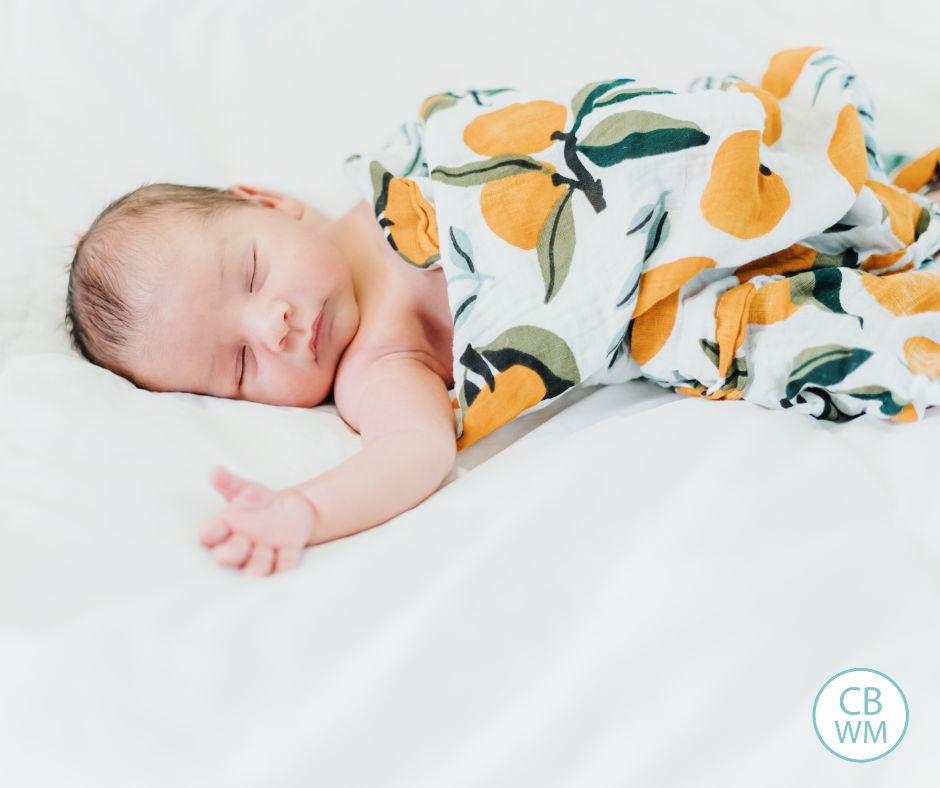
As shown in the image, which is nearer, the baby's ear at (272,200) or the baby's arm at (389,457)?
Result: the baby's arm at (389,457)

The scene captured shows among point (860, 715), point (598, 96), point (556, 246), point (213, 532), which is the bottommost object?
point (860, 715)

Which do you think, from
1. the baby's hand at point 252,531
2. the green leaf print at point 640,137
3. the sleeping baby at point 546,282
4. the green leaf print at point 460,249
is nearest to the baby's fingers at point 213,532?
the baby's hand at point 252,531

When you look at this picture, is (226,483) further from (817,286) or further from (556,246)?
(817,286)

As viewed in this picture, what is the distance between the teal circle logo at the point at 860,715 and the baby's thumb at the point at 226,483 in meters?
0.52

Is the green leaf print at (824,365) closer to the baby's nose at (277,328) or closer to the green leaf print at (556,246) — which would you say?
the green leaf print at (556,246)

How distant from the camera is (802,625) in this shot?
68cm

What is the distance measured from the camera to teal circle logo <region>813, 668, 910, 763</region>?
62 centimetres

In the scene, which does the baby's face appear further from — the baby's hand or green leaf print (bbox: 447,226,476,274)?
the baby's hand

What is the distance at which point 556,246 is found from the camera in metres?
1.02

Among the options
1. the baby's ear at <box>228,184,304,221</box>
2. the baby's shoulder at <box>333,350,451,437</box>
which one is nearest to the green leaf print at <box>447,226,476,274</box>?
the baby's shoulder at <box>333,350,451,437</box>

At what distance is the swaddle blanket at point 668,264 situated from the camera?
98 cm

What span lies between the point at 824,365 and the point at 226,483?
2.12 ft

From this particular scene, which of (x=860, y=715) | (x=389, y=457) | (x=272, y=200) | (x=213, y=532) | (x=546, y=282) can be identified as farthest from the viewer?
(x=272, y=200)

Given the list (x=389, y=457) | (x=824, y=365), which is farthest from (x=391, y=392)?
(x=824, y=365)
